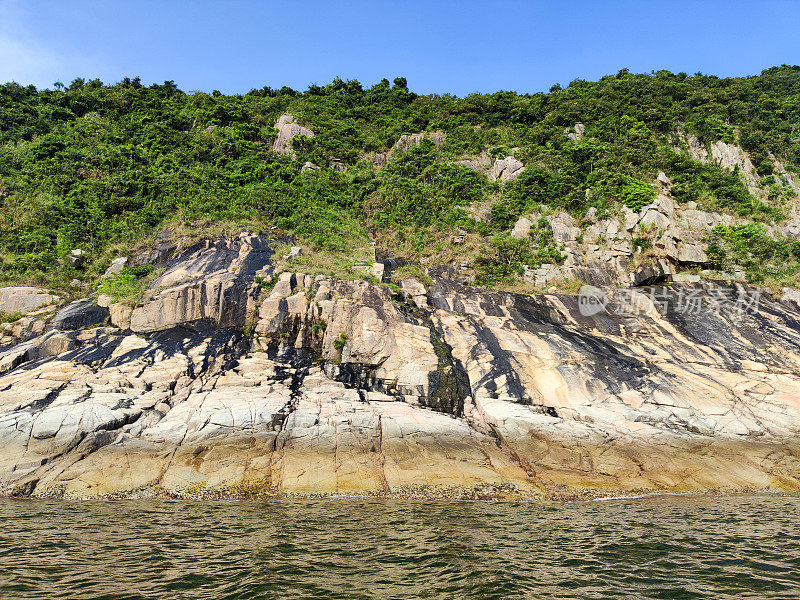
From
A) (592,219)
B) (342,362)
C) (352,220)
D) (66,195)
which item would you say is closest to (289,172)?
(352,220)

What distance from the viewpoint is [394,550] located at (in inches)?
358

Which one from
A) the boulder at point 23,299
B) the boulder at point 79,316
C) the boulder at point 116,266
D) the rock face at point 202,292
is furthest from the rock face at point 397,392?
the boulder at point 116,266

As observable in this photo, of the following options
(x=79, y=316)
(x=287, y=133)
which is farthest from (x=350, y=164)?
(x=79, y=316)

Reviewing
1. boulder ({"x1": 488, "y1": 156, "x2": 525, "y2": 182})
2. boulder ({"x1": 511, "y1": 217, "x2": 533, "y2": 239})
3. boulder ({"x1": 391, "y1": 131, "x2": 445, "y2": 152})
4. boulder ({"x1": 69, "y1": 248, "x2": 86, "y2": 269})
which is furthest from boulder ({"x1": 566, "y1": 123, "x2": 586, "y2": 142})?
boulder ({"x1": 69, "y1": 248, "x2": 86, "y2": 269})

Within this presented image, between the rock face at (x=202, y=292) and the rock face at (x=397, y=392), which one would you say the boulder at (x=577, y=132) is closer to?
the rock face at (x=397, y=392)

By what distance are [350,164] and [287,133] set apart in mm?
8265

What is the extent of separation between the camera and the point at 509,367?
69.0ft

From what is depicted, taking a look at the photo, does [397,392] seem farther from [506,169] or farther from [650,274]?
[506,169]

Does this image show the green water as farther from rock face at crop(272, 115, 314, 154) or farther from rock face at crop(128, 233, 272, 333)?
rock face at crop(272, 115, 314, 154)

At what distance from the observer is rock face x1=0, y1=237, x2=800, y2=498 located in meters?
15.3

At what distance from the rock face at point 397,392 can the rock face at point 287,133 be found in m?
18.3

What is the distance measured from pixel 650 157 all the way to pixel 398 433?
3444cm

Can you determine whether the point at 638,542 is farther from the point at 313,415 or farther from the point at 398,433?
the point at 313,415

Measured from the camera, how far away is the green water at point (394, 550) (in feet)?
23.4
